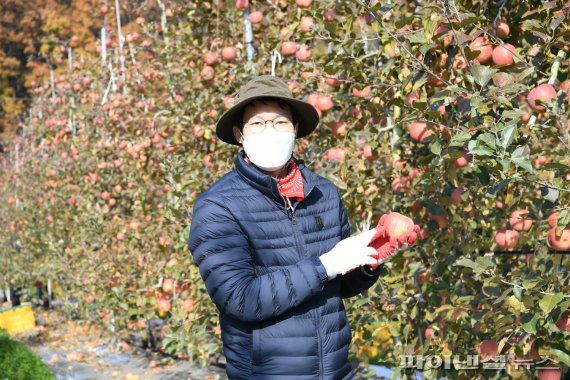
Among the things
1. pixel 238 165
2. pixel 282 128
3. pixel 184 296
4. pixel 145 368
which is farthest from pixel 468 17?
pixel 145 368

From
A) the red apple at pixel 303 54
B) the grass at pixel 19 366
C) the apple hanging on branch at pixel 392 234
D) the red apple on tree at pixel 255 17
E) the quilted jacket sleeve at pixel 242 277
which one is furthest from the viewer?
the grass at pixel 19 366

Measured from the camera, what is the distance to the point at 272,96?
220cm

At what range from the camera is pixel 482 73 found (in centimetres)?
235

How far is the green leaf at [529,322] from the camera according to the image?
7.47 feet

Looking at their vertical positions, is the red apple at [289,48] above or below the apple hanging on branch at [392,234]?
above

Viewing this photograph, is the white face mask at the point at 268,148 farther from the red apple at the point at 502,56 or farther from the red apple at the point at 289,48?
the red apple at the point at 289,48

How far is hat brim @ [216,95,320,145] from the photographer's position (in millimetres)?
2271

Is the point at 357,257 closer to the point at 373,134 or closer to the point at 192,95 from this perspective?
the point at 373,134

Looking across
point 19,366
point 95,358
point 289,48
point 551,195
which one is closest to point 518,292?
point 551,195

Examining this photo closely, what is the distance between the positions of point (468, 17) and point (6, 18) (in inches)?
1295

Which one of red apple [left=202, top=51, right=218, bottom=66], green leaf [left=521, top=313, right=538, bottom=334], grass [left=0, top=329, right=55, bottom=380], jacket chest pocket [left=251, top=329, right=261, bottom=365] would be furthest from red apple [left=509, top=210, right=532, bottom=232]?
grass [left=0, top=329, right=55, bottom=380]

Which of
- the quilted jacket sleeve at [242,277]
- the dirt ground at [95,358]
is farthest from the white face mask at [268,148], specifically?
Answer: the dirt ground at [95,358]

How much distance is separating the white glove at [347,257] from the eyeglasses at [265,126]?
0.43 meters

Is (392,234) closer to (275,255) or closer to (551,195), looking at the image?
(275,255)
